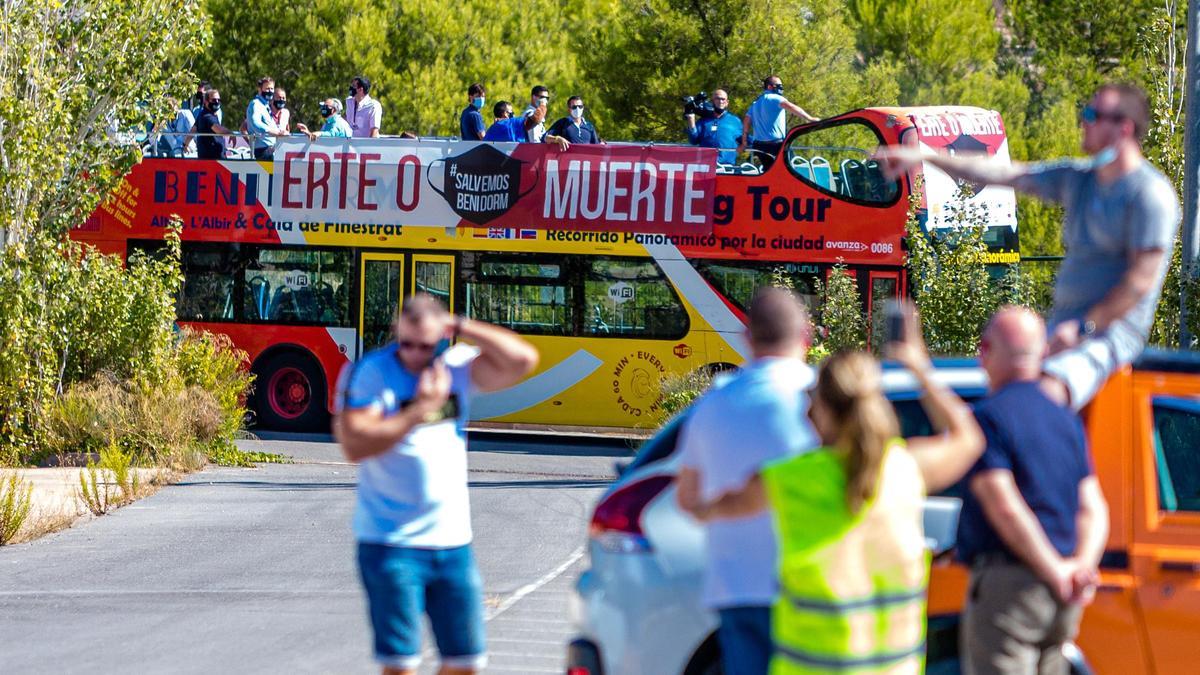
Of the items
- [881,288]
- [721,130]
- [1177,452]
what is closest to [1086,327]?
[1177,452]

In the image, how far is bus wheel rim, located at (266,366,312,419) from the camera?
71.6 ft

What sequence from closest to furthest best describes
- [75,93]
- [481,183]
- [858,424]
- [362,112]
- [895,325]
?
[858,424], [895,325], [75,93], [481,183], [362,112]

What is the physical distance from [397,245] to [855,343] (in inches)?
300

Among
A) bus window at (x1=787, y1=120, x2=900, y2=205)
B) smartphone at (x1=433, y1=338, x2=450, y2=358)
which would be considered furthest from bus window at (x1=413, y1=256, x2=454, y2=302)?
smartphone at (x1=433, y1=338, x2=450, y2=358)

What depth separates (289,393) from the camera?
71.9 ft

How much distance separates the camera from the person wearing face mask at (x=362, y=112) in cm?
2222

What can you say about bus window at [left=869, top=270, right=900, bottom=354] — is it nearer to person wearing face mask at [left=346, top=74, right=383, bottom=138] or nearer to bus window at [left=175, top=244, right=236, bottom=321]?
person wearing face mask at [left=346, top=74, right=383, bottom=138]

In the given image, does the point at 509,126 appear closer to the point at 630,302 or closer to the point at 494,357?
the point at 630,302

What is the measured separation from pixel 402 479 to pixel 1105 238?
7.85ft

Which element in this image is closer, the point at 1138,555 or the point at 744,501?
the point at 744,501

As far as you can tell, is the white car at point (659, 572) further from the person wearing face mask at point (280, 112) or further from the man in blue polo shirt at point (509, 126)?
the person wearing face mask at point (280, 112)

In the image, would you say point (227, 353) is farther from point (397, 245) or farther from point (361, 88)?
point (361, 88)

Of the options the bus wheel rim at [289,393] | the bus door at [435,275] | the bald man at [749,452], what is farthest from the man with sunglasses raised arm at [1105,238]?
the bus wheel rim at [289,393]

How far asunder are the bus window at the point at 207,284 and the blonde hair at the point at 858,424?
18544 mm
